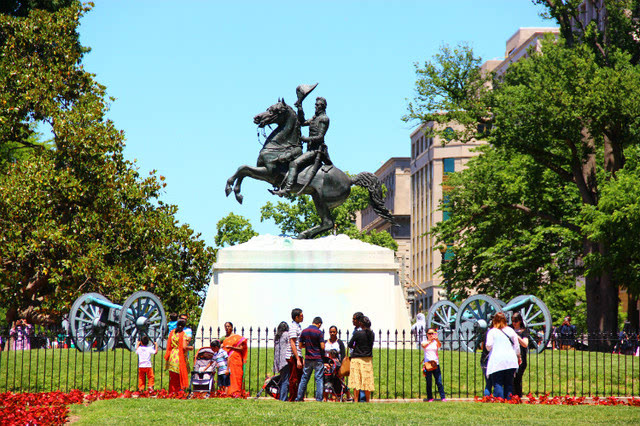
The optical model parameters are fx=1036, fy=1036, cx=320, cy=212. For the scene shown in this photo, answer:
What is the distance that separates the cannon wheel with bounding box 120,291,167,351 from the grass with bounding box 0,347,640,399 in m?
1.65

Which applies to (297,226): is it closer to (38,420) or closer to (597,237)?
(597,237)

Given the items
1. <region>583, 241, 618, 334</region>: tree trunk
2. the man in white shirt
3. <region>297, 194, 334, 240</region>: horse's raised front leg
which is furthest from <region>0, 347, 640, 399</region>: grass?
<region>583, 241, 618, 334</region>: tree trunk

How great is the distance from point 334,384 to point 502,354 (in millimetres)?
2964

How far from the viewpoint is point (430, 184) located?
9962 centimetres

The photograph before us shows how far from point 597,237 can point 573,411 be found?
17.1m

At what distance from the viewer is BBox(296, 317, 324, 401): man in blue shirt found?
1576 centimetres

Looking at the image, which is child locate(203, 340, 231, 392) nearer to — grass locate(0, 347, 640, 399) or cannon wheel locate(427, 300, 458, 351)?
grass locate(0, 347, 640, 399)

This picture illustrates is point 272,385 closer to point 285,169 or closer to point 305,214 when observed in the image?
point 285,169

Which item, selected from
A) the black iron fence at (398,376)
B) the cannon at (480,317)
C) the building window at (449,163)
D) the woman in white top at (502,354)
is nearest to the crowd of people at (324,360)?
the woman in white top at (502,354)

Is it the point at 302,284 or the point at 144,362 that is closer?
the point at 144,362

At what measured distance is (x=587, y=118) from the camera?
1296 inches

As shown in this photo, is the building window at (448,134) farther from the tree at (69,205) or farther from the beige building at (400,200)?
the beige building at (400,200)

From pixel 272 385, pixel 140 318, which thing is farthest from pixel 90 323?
pixel 272 385

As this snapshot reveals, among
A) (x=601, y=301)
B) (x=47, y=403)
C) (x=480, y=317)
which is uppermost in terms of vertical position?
(x=601, y=301)
